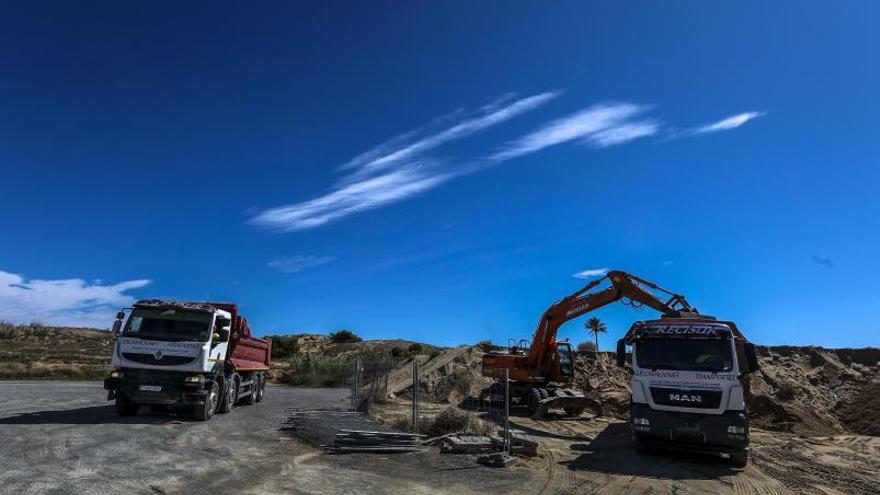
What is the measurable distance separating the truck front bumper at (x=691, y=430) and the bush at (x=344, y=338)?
6155 cm

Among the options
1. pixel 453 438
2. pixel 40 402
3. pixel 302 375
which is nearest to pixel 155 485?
pixel 453 438

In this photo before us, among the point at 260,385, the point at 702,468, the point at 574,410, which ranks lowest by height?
the point at 702,468

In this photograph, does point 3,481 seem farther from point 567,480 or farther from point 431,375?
point 431,375

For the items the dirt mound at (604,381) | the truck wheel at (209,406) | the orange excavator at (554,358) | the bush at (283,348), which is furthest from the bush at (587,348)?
the bush at (283,348)

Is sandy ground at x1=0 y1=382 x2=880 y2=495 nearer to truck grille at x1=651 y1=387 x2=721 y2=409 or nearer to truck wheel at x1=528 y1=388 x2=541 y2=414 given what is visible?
truck grille at x1=651 y1=387 x2=721 y2=409

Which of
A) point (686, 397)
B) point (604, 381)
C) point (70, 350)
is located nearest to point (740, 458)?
point (686, 397)

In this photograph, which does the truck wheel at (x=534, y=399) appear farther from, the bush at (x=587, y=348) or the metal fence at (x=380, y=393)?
the bush at (x=587, y=348)

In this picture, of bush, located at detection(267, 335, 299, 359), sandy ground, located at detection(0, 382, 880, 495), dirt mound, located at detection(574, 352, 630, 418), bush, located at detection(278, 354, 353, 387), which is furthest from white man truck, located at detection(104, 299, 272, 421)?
bush, located at detection(267, 335, 299, 359)

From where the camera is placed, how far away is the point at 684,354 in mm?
13422

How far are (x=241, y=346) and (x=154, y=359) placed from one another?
15.6ft

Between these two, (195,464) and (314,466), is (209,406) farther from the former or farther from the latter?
(314,466)

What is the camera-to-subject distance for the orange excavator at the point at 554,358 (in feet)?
69.6

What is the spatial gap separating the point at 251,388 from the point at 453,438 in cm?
1228

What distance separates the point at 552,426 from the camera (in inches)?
769
